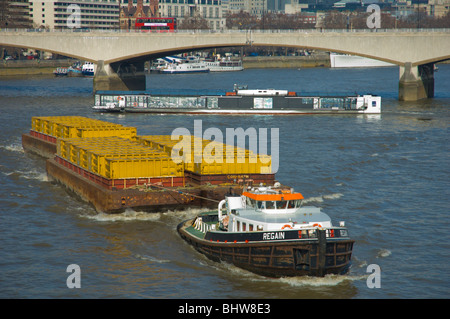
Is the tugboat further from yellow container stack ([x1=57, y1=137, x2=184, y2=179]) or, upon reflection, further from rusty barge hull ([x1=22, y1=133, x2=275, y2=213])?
yellow container stack ([x1=57, y1=137, x2=184, y2=179])

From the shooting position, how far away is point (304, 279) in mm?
25828

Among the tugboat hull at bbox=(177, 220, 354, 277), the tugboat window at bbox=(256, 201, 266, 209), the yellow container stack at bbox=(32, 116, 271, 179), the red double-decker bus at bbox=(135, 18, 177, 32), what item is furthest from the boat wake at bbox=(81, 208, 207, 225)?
the red double-decker bus at bbox=(135, 18, 177, 32)

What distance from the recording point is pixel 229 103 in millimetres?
86562

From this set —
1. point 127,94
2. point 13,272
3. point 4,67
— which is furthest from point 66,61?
point 13,272

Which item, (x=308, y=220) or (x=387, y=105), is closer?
(x=308, y=220)

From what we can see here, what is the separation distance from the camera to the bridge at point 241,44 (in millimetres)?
96312

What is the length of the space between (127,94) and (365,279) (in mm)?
65217

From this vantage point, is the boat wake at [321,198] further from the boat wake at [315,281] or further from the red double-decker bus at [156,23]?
the red double-decker bus at [156,23]

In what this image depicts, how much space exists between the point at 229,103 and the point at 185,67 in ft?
312

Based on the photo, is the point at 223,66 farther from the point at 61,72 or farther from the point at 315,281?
the point at 315,281

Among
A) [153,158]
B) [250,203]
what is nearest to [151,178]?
[153,158]

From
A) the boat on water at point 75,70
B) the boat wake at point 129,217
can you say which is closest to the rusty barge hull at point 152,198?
the boat wake at point 129,217
